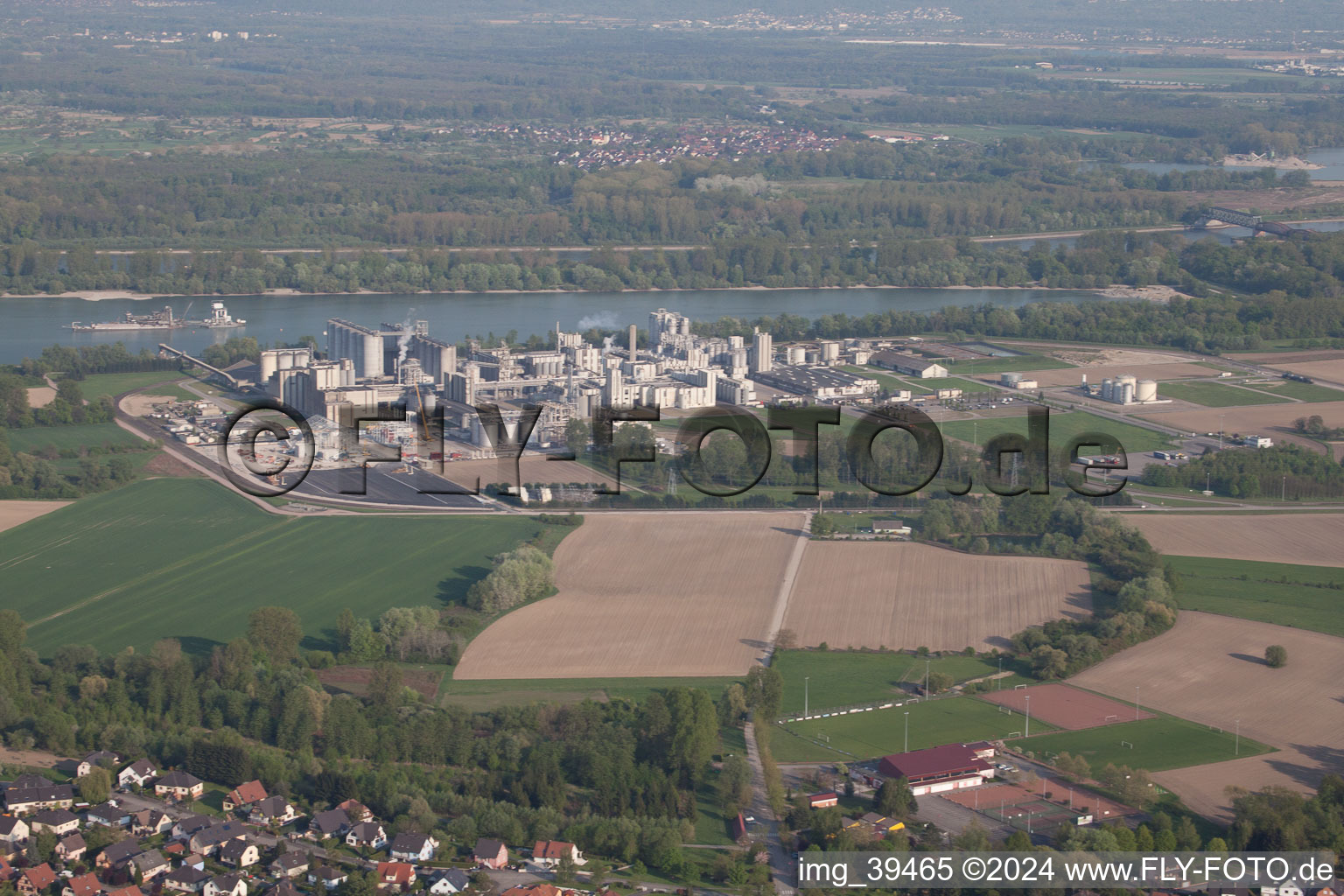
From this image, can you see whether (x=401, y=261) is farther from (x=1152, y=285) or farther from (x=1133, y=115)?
(x=1133, y=115)

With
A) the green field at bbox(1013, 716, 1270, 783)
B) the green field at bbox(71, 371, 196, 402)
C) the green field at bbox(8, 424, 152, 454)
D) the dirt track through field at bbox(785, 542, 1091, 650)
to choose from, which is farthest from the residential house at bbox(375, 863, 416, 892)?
the green field at bbox(71, 371, 196, 402)

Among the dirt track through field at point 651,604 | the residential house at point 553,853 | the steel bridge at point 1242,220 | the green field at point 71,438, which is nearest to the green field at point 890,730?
the dirt track through field at point 651,604

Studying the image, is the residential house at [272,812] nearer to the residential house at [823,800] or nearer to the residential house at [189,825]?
the residential house at [189,825]

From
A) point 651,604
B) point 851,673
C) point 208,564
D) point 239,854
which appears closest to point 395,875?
point 239,854

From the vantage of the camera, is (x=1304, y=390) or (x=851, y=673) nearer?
(x=851, y=673)

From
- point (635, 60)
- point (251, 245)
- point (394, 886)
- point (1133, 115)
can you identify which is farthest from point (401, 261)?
point (635, 60)

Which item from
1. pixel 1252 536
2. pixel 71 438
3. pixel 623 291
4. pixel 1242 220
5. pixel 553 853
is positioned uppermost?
pixel 1242 220

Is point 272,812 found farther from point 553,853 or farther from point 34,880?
point 553,853
